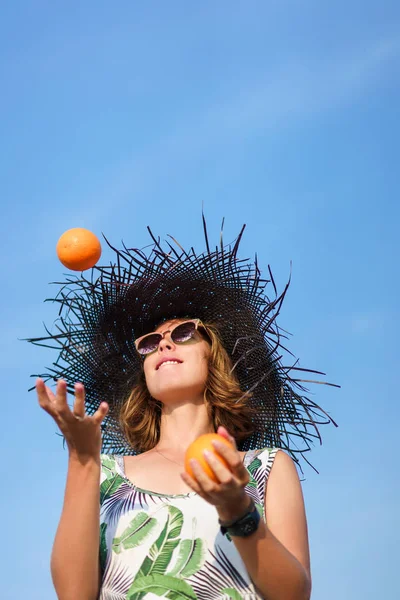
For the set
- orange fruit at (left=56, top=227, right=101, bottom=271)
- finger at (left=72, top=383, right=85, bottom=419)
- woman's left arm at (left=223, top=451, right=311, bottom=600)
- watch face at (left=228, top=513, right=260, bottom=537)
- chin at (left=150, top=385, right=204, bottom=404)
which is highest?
orange fruit at (left=56, top=227, right=101, bottom=271)

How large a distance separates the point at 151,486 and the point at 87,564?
884 mm

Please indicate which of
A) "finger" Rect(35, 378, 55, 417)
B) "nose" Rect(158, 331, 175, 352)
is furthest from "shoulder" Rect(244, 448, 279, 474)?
"finger" Rect(35, 378, 55, 417)

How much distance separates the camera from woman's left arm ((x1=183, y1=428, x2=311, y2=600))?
4.23 metres

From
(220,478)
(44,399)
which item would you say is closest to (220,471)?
(220,478)

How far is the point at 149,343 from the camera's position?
668cm

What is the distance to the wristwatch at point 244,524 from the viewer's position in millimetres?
4531

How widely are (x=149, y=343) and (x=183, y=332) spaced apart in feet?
0.87

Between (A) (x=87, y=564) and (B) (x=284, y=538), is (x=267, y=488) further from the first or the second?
(A) (x=87, y=564)

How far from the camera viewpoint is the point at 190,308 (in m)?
7.21

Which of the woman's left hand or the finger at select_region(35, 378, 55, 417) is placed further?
the finger at select_region(35, 378, 55, 417)

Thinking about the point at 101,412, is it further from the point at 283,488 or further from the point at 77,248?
the point at 77,248

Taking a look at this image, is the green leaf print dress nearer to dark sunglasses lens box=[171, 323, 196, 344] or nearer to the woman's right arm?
the woman's right arm

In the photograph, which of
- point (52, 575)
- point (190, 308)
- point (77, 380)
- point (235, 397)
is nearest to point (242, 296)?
point (190, 308)

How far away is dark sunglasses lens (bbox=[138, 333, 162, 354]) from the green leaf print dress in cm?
113
